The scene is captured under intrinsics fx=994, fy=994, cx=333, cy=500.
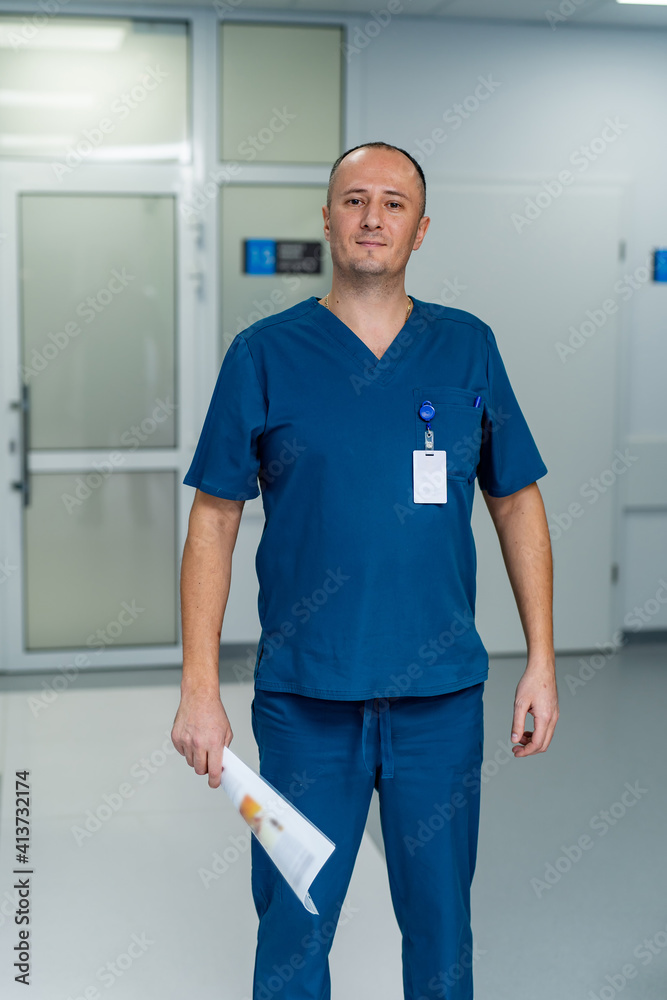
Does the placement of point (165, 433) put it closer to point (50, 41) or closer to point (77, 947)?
point (50, 41)

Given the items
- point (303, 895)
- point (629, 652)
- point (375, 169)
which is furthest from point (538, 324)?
point (303, 895)

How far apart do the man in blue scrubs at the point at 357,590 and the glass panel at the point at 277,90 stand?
2.92 m

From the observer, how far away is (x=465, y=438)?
1.54 metres

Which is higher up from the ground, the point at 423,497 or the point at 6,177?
the point at 6,177

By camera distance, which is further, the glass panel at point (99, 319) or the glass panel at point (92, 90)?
the glass panel at point (99, 319)

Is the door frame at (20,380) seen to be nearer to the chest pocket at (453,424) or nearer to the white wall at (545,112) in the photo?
the white wall at (545,112)

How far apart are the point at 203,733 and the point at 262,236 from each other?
10.6ft

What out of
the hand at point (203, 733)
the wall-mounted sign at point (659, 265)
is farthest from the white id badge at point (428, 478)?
the wall-mounted sign at point (659, 265)

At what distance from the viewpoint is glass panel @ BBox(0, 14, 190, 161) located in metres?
A: 4.08

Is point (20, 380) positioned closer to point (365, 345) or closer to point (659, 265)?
point (659, 265)

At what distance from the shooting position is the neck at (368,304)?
1.54 meters

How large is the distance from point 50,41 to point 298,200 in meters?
1.19
